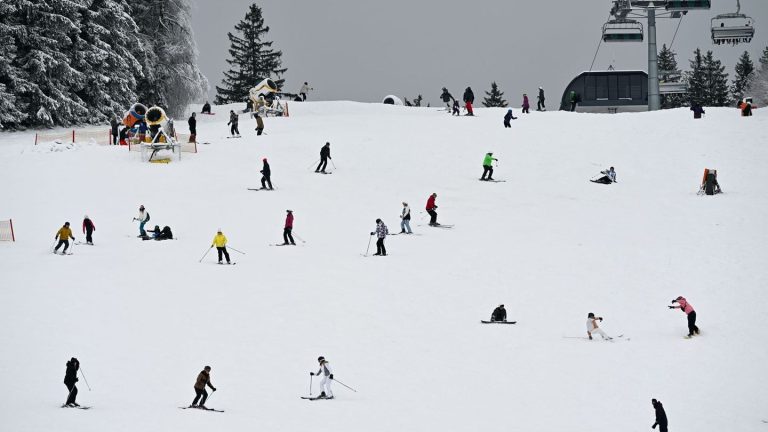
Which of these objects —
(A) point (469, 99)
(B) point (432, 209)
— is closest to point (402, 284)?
(B) point (432, 209)

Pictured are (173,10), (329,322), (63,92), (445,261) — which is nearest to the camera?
(329,322)

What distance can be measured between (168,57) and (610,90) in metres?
33.8

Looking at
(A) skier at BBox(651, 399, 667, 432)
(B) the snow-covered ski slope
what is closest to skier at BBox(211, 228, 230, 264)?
(B) the snow-covered ski slope

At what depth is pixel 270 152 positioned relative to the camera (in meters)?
46.5

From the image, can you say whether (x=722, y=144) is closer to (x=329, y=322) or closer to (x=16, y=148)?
(x=329, y=322)

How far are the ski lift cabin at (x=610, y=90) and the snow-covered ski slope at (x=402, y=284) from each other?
28772 millimetres

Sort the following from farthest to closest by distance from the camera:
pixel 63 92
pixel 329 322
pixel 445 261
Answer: pixel 63 92, pixel 445 261, pixel 329 322

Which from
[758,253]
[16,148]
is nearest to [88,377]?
[758,253]

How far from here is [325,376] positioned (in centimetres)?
2180

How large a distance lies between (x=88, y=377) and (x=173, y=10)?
154 ft

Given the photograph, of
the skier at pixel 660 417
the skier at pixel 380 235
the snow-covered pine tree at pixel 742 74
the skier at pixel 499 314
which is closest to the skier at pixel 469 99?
the skier at pixel 380 235

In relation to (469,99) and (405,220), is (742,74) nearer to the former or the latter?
(469,99)

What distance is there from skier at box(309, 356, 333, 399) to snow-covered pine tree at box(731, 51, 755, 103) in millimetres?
99675

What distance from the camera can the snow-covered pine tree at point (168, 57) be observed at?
64.2 metres
